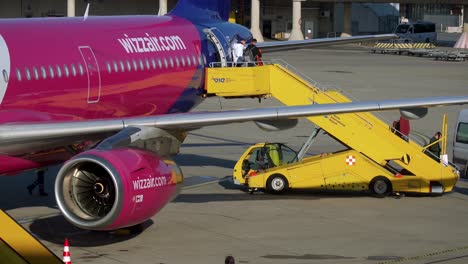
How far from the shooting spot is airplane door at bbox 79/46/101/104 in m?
21.1

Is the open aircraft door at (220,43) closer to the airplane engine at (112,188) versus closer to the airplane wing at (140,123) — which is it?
the airplane wing at (140,123)

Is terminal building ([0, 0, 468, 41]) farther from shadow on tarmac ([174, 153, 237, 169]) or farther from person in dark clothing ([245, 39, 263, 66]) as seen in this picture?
person in dark clothing ([245, 39, 263, 66])

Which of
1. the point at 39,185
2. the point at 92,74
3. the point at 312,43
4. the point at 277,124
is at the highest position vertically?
the point at 312,43

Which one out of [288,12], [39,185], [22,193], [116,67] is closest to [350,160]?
[116,67]

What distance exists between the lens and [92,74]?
21.2 metres

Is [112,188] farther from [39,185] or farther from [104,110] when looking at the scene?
[39,185]

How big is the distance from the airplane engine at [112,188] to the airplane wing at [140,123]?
34.8 inches

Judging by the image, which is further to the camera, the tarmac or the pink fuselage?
the pink fuselage

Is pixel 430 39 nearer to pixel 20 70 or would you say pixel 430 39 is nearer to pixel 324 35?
pixel 324 35

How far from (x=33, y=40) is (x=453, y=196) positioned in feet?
33.9

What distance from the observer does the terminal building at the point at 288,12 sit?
92000mm

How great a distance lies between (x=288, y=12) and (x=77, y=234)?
293ft

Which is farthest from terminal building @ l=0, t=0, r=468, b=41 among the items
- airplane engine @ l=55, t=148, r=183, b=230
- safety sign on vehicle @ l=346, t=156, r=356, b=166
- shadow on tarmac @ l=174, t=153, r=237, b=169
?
airplane engine @ l=55, t=148, r=183, b=230

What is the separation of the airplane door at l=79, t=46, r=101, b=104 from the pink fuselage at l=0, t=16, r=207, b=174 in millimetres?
20
